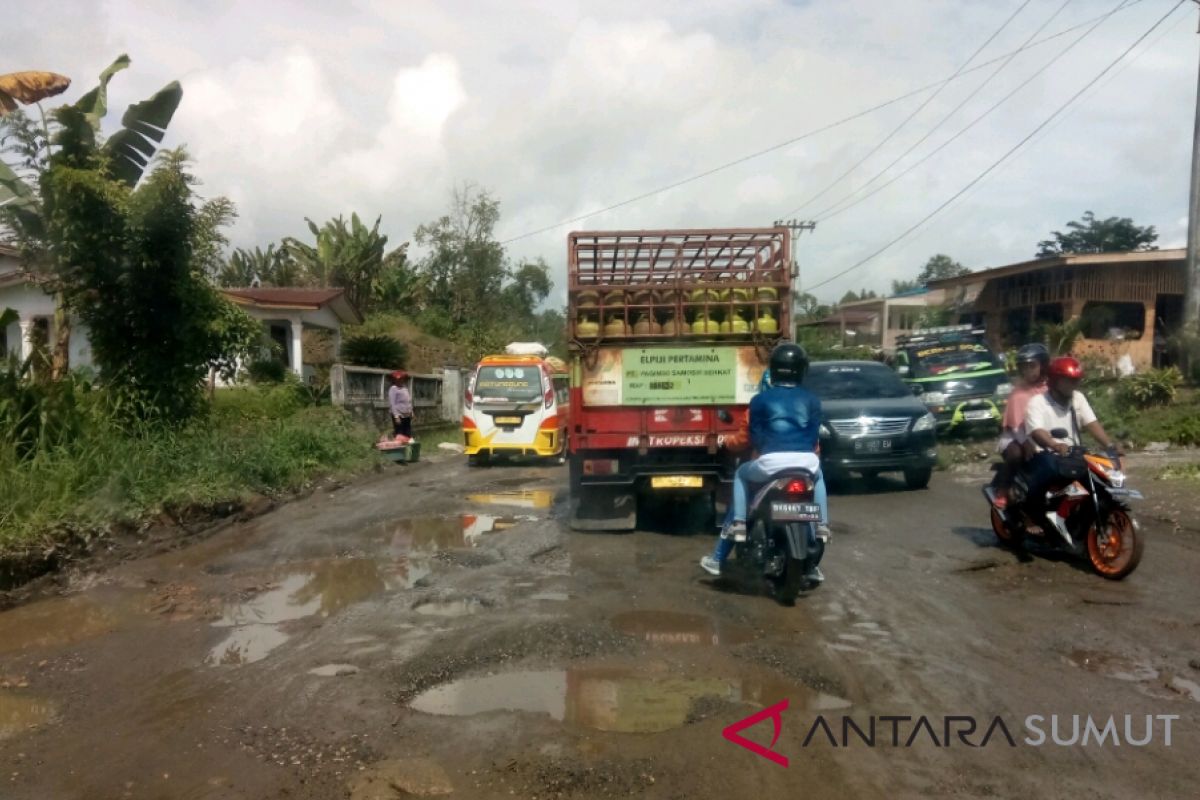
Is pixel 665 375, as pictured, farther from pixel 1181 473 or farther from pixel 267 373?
pixel 267 373

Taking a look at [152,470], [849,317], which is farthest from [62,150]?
[849,317]

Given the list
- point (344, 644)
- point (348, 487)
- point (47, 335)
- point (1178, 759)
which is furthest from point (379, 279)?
point (1178, 759)

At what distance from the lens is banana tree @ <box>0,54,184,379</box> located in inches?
478

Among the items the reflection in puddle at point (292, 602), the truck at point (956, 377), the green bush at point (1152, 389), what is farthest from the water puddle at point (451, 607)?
the green bush at point (1152, 389)

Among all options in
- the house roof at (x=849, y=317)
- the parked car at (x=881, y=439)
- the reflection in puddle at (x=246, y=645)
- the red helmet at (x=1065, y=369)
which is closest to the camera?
the reflection in puddle at (x=246, y=645)

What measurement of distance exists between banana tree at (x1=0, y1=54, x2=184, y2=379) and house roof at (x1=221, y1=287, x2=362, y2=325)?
11.0 meters

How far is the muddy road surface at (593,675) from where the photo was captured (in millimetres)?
4172

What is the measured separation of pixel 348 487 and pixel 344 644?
347 inches

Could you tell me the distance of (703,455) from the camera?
9711 millimetres

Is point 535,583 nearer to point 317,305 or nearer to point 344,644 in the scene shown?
point 344,644

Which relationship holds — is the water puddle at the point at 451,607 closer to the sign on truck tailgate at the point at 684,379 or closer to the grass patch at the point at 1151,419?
the sign on truck tailgate at the point at 684,379

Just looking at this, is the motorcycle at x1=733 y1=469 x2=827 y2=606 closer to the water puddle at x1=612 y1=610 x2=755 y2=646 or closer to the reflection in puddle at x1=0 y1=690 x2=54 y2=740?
the water puddle at x1=612 y1=610 x2=755 y2=646

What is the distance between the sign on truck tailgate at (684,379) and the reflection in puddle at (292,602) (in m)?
2.56

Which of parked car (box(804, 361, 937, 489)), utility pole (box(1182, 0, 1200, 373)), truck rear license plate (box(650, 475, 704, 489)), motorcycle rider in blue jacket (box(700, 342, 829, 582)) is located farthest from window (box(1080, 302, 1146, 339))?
motorcycle rider in blue jacket (box(700, 342, 829, 582))
